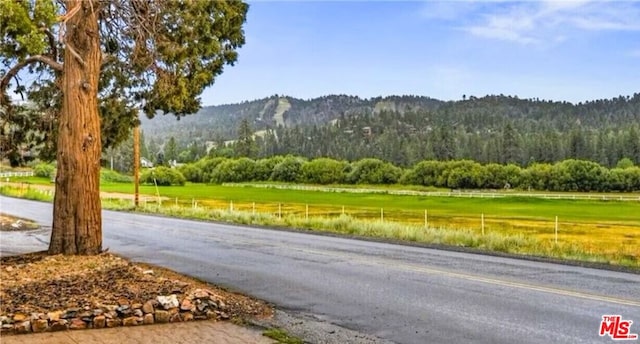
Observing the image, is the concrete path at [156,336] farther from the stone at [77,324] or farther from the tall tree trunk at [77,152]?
the tall tree trunk at [77,152]

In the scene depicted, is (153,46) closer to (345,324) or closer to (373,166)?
(345,324)

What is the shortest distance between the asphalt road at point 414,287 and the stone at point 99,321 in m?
2.71

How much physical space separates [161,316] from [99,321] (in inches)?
29.9

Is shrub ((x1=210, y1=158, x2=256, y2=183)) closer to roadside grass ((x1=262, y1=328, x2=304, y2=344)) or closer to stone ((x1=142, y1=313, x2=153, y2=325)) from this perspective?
stone ((x1=142, y1=313, x2=153, y2=325))

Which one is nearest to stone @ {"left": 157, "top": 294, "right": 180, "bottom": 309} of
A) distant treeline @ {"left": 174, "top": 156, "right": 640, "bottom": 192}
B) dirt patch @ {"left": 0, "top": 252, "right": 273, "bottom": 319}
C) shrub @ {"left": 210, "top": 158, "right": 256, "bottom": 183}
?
dirt patch @ {"left": 0, "top": 252, "right": 273, "bottom": 319}

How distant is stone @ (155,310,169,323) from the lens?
788 cm

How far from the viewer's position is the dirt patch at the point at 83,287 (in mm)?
7988

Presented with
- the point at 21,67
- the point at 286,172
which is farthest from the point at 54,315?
the point at 286,172

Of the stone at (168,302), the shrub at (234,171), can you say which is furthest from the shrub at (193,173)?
the stone at (168,302)

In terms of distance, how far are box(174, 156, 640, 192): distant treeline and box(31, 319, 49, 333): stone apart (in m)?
115

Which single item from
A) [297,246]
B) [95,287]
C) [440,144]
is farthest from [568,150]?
[95,287]

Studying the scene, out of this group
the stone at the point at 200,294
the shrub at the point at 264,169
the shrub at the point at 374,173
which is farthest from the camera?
the shrub at the point at 264,169

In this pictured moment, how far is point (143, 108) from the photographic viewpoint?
16.2 meters

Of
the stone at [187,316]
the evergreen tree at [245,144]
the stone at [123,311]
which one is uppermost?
the evergreen tree at [245,144]
